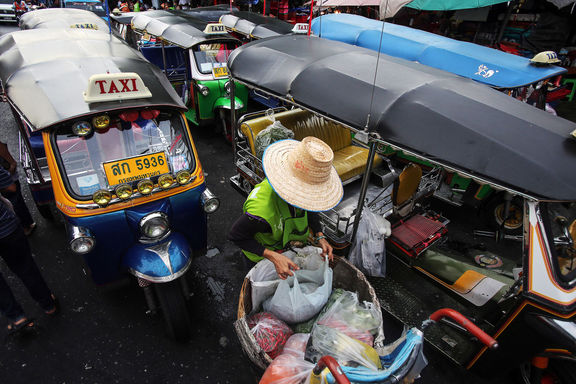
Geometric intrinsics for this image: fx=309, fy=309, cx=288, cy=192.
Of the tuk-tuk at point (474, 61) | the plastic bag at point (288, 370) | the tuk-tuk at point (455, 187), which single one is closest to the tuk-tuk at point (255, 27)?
the tuk-tuk at point (474, 61)

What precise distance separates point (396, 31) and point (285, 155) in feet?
21.7

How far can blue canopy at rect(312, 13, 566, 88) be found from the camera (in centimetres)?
526

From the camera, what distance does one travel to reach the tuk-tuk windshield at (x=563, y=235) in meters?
2.30

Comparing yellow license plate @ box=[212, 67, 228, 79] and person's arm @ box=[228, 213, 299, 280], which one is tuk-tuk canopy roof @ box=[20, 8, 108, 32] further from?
person's arm @ box=[228, 213, 299, 280]

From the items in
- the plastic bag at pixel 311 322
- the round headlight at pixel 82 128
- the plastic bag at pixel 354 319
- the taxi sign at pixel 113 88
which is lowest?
the plastic bag at pixel 311 322

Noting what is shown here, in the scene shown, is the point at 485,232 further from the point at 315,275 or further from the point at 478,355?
the point at 315,275

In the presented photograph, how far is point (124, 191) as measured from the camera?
2795 mm

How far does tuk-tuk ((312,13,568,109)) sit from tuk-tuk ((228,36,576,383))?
69.4 inches

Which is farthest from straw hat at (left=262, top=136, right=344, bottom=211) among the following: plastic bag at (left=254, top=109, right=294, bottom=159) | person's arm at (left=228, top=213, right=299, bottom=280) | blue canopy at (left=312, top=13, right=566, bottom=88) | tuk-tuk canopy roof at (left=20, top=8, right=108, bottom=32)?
tuk-tuk canopy roof at (left=20, top=8, right=108, bottom=32)

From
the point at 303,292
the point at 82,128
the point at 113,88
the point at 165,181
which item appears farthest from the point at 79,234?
the point at 303,292

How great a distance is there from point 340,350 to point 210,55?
23.4ft

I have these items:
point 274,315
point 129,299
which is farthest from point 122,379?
point 274,315

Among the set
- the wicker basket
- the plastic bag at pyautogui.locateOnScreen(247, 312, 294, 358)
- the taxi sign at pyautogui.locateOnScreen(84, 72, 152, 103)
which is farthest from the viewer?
the taxi sign at pyautogui.locateOnScreen(84, 72, 152, 103)

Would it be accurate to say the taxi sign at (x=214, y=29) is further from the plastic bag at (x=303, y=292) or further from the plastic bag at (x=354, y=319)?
the plastic bag at (x=354, y=319)
